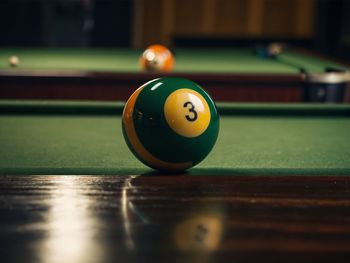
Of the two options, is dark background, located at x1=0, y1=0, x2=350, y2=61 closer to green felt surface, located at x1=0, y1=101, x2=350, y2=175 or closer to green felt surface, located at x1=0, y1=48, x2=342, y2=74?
green felt surface, located at x1=0, y1=48, x2=342, y2=74

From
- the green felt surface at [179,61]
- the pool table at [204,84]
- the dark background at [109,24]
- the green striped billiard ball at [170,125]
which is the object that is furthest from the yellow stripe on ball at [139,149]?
the dark background at [109,24]

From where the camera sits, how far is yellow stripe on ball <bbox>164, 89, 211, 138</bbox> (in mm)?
1812

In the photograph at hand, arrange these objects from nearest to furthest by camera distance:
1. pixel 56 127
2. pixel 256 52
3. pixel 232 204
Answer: pixel 232 204, pixel 56 127, pixel 256 52

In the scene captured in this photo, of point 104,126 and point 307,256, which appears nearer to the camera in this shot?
point 307,256

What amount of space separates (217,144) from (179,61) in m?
2.81

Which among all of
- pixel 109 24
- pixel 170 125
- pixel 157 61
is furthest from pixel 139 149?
pixel 109 24

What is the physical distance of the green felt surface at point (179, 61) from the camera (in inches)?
173

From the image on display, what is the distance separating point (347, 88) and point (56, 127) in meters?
1.90

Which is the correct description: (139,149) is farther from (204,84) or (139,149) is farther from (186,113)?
(204,84)

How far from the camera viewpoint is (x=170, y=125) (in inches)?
71.4

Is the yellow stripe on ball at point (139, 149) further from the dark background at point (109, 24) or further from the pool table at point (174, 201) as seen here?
the dark background at point (109, 24)

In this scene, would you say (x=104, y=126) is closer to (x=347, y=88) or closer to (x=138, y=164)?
(x=138, y=164)

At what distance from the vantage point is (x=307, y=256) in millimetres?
1188

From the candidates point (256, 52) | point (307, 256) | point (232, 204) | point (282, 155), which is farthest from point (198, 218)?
point (256, 52)
